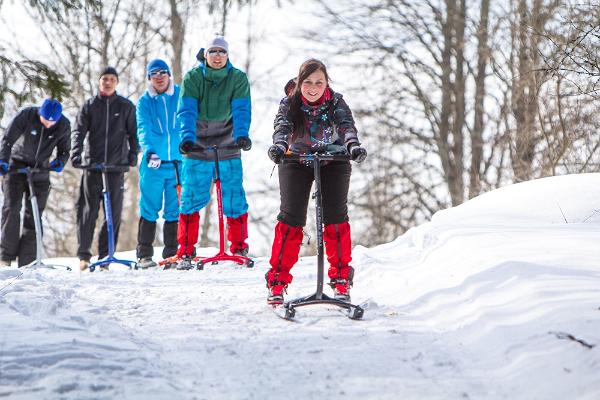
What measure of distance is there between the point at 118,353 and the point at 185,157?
4.00 m

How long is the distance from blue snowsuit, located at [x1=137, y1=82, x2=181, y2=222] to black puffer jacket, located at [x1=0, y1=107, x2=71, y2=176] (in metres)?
1.14

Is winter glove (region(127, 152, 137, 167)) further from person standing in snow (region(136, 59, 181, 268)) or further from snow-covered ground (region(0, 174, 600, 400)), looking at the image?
snow-covered ground (region(0, 174, 600, 400))

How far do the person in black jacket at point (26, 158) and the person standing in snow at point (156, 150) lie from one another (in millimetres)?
1132

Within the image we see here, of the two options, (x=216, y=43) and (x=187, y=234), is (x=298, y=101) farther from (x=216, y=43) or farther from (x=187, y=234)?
(x=187, y=234)

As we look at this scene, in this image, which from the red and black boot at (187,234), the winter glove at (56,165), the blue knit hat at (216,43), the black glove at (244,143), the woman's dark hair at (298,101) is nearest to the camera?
the woman's dark hair at (298,101)

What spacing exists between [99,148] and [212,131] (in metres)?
1.59

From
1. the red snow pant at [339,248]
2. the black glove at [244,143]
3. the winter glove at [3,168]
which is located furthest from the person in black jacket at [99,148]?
the red snow pant at [339,248]

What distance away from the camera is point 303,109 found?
4461mm

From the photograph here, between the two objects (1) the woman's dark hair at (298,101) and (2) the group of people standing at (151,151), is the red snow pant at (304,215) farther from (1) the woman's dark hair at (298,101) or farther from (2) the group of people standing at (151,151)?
(2) the group of people standing at (151,151)

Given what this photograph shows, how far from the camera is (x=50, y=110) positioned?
7562 mm

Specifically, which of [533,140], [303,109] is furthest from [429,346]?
[533,140]

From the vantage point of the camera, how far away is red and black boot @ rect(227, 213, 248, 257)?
22.9ft

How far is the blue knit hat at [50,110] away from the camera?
7523 millimetres

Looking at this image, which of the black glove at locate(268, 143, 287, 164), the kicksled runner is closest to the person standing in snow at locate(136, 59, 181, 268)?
the kicksled runner
